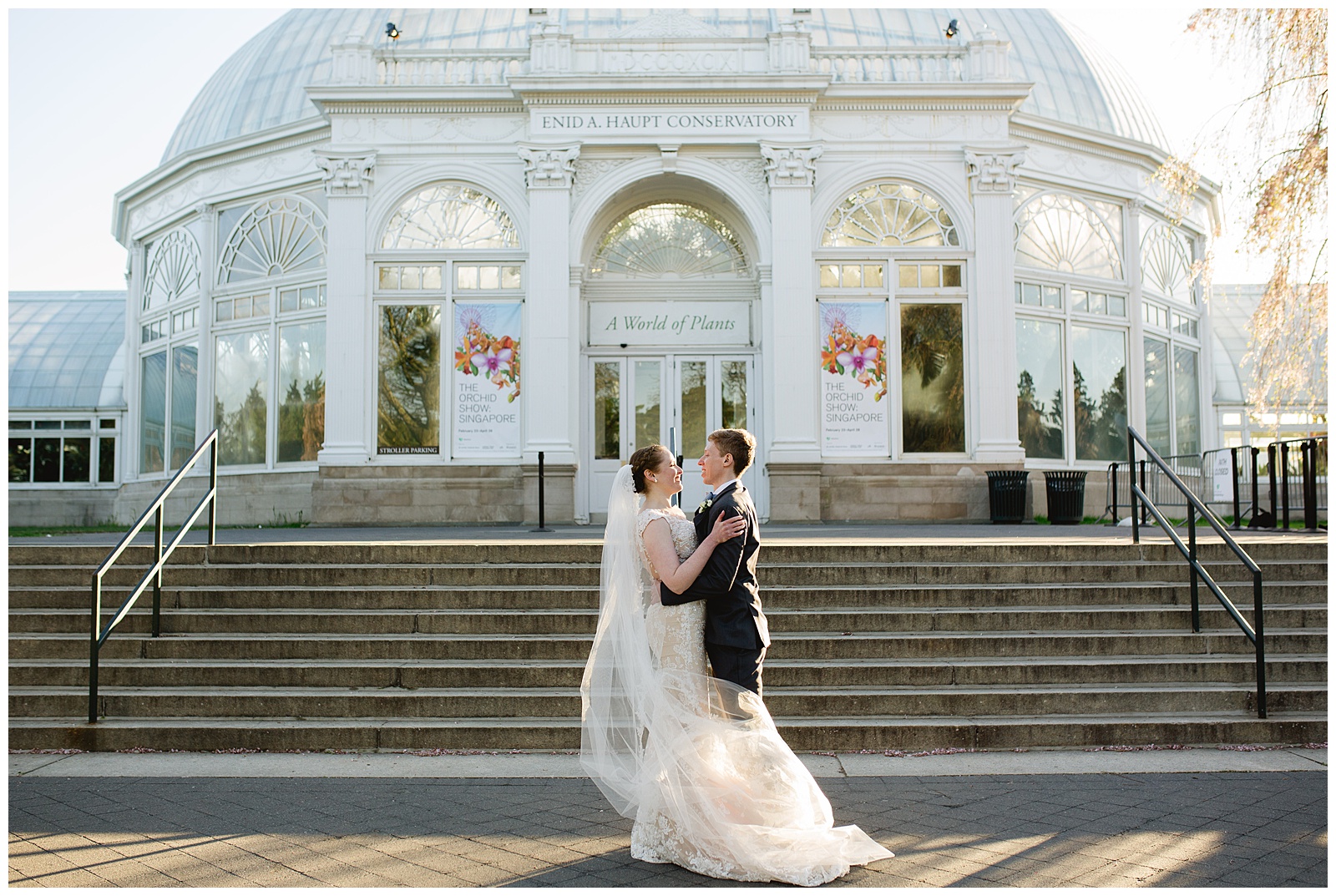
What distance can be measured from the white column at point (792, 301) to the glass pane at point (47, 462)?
18.3 m

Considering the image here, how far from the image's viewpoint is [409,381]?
1827 centimetres

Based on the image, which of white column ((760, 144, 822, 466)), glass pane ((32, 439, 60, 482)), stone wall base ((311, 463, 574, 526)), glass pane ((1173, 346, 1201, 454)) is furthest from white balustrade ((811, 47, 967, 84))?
glass pane ((32, 439, 60, 482))

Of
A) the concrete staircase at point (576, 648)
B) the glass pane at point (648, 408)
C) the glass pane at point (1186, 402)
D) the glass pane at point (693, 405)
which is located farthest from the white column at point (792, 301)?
the glass pane at point (1186, 402)

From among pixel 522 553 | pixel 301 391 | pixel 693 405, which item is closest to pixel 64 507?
pixel 301 391

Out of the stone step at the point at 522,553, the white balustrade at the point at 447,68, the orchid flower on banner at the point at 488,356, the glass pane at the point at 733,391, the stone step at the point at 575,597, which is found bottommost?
the stone step at the point at 575,597

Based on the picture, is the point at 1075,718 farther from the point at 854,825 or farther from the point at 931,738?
the point at 854,825

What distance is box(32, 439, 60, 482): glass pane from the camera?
25.9 meters

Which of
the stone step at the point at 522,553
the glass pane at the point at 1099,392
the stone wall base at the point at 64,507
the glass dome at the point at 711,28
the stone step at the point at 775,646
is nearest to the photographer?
the stone step at the point at 775,646

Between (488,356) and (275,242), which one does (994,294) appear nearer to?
(488,356)

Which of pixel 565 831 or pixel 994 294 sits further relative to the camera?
pixel 994 294

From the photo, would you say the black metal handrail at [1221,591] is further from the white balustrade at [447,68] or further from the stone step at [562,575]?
the white balustrade at [447,68]

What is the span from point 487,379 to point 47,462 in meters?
14.6

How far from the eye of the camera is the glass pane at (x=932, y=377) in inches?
712

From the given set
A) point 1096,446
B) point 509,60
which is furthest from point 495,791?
point 1096,446
